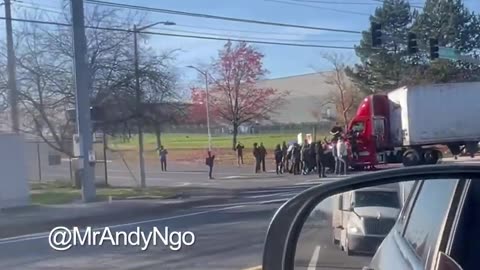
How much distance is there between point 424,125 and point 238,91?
1373 cm

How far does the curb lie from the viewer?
16.0 meters

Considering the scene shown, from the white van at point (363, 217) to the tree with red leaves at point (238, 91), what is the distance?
3596 centimetres


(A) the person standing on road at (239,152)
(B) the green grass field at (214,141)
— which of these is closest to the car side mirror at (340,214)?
(B) the green grass field at (214,141)

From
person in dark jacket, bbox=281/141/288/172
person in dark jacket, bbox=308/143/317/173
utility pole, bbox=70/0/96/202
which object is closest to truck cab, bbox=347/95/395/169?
person in dark jacket, bbox=308/143/317/173

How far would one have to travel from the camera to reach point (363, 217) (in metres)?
2.84

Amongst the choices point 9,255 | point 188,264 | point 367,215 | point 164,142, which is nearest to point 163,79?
point 164,142

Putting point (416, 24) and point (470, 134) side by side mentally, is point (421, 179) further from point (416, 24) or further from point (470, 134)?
point (416, 24)

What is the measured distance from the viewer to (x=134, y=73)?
93.0 ft

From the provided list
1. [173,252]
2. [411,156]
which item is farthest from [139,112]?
[173,252]

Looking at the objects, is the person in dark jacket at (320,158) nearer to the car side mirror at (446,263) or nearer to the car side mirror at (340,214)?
the car side mirror at (340,214)

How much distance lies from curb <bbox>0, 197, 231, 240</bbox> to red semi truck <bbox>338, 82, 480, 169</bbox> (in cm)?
1261

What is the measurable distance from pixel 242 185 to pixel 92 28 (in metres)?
7.97

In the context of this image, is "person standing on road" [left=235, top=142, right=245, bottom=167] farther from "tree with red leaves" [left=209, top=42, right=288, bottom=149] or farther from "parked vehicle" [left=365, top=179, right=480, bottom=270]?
"parked vehicle" [left=365, top=179, right=480, bottom=270]

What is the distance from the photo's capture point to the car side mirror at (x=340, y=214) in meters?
2.41
